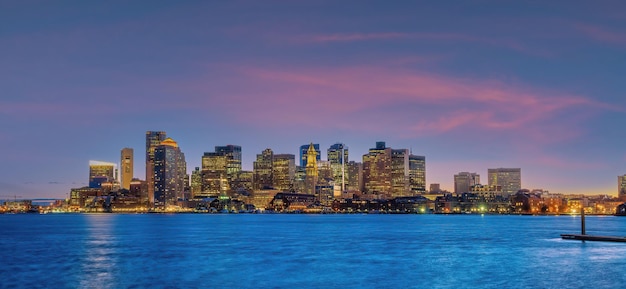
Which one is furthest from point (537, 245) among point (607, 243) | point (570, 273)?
point (570, 273)

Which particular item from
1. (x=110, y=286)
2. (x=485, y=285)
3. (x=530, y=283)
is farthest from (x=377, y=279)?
(x=110, y=286)

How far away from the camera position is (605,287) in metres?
46.9

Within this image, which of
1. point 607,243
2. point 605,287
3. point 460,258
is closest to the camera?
point 605,287

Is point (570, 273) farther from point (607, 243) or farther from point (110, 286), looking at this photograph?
point (110, 286)

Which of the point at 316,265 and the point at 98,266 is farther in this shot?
the point at 316,265

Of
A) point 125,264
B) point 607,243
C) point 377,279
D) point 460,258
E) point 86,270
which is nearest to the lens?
point 377,279

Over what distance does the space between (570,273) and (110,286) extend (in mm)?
35963

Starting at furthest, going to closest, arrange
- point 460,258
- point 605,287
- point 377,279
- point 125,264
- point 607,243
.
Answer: point 607,243 < point 460,258 < point 125,264 < point 377,279 < point 605,287

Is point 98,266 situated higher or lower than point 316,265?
higher

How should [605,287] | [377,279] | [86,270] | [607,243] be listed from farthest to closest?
[607,243]
[86,270]
[377,279]
[605,287]

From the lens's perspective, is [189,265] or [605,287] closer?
[605,287]

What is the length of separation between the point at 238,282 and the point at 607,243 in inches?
2039

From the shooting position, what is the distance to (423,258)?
68.1 m

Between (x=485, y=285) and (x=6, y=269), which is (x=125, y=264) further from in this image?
(x=485, y=285)
